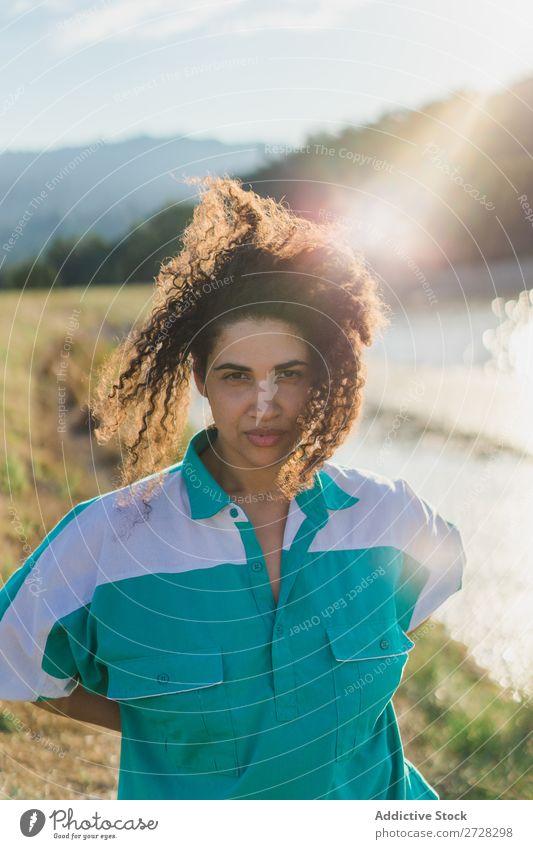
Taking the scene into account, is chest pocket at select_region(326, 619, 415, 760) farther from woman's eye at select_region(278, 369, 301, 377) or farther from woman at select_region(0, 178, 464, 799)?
woman's eye at select_region(278, 369, 301, 377)

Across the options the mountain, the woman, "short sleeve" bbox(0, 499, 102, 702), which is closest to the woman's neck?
the woman

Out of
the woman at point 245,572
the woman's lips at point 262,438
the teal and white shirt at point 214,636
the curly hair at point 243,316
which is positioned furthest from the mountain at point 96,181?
the teal and white shirt at point 214,636

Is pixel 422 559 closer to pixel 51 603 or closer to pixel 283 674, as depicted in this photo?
pixel 283 674

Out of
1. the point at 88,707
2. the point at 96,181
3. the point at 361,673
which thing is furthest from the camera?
the point at 96,181

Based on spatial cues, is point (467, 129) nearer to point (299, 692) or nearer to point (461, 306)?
point (461, 306)

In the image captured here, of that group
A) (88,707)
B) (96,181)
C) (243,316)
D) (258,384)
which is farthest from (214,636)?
(96,181)

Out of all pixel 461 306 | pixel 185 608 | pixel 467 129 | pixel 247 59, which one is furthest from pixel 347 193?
pixel 185 608

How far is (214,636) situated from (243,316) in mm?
657

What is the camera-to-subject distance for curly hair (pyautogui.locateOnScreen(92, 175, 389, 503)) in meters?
2.20

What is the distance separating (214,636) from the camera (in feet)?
6.97

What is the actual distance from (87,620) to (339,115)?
6.75 ft

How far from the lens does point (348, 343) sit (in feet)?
7.70

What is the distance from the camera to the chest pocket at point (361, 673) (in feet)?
7.15

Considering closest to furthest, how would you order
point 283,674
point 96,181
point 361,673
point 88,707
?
point 283,674, point 361,673, point 88,707, point 96,181
